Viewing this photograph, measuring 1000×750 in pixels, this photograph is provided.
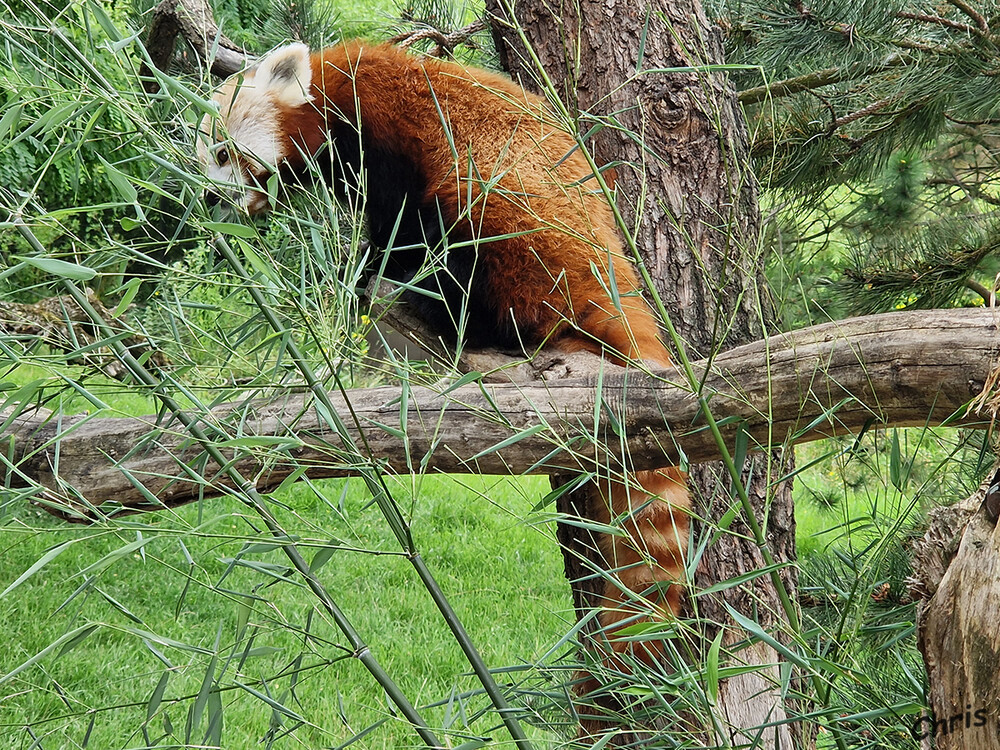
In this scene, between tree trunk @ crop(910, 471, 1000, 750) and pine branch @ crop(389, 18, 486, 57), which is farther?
pine branch @ crop(389, 18, 486, 57)

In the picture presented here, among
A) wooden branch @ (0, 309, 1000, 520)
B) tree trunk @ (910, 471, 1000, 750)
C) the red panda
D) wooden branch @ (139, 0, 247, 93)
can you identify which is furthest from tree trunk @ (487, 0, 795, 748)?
tree trunk @ (910, 471, 1000, 750)

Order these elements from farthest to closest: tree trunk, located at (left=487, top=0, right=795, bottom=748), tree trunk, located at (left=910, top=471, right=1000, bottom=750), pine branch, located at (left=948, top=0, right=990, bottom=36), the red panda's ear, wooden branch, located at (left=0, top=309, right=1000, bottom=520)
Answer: the red panda's ear → pine branch, located at (left=948, top=0, right=990, bottom=36) → tree trunk, located at (left=487, top=0, right=795, bottom=748) → wooden branch, located at (left=0, top=309, right=1000, bottom=520) → tree trunk, located at (left=910, top=471, right=1000, bottom=750)

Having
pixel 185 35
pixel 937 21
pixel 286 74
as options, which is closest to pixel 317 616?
pixel 286 74

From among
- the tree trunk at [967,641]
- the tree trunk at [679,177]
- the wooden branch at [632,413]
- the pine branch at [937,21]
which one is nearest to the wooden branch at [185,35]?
the tree trunk at [679,177]

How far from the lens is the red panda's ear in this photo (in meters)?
2.46

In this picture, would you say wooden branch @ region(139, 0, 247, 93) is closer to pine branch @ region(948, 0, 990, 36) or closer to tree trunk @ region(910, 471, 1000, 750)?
pine branch @ region(948, 0, 990, 36)

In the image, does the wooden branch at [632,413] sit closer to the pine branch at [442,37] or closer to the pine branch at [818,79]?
the pine branch at [442,37]

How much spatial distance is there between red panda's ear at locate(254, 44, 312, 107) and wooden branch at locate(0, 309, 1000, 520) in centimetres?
128

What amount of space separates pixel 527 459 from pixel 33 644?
2403 millimetres

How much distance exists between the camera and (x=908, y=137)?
2.81 m

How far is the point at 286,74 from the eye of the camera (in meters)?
2.58

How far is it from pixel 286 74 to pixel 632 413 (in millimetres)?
1789

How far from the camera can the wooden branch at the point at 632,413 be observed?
1135 mm

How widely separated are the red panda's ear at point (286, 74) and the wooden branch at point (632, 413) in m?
1.28
